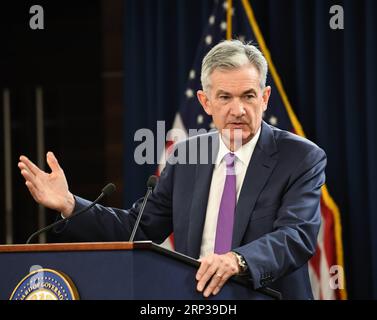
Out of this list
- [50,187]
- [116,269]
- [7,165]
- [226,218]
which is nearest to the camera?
[116,269]

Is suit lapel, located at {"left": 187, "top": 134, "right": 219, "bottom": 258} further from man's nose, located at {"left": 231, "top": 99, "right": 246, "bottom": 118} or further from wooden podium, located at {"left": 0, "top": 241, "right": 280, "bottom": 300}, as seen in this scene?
wooden podium, located at {"left": 0, "top": 241, "right": 280, "bottom": 300}

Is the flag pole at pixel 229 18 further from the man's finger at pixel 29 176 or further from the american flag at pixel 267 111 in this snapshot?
the man's finger at pixel 29 176

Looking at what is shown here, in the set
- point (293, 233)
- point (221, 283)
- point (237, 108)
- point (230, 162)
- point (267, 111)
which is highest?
point (267, 111)

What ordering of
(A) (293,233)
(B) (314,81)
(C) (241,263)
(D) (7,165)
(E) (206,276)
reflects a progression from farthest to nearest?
1. (D) (7,165)
2. (B) (314,81)
3. (A) (293,233)
4. (C) (241,263)
5. (E) (206,276)

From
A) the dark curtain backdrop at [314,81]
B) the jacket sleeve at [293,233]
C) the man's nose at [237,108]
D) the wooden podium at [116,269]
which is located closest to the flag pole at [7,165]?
the dark curtain backdrop at [314,81]

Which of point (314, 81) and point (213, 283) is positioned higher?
point (314, 81)

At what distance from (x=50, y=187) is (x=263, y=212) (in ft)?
2.45

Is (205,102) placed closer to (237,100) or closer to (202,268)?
(237,100)

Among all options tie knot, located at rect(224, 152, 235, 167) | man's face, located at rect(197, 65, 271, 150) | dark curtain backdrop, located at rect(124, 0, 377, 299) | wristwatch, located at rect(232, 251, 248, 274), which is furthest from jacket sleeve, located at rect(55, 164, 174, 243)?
dark curtain backdrop, located at rect(124, 0, 377, 299)

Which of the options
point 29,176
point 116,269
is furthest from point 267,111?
point 116,269

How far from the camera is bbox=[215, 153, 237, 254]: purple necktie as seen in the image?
109 inches

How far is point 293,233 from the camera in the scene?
2553mm

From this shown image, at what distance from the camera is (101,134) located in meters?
5.94

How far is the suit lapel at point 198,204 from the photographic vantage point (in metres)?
2.84
